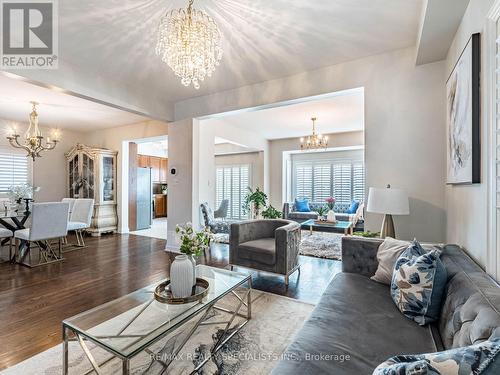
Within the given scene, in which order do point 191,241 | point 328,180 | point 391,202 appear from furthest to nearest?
point 328,180 → point 391,202 → point 191,241

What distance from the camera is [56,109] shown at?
185 inches

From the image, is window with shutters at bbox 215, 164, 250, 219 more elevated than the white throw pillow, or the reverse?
window with shutters at bbox 215, 164, 250, 219

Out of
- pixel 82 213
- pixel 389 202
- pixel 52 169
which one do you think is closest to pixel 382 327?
pixel 389 202

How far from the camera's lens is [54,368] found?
1.58 meters

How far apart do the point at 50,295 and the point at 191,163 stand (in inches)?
100

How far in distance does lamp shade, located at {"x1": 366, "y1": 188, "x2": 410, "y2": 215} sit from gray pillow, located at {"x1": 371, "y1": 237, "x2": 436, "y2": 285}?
1.50ft

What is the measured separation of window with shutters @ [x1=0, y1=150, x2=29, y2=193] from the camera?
5.26m

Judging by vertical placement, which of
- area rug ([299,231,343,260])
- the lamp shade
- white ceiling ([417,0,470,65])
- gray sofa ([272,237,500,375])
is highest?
white ceiling ([417,0,470,65])

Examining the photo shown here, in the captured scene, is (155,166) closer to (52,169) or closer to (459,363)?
(52,169)

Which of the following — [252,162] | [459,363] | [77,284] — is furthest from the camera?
[252,162]

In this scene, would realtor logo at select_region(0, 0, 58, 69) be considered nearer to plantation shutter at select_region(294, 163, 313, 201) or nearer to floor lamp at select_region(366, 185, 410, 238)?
floor lamp at select_region(366, 185, 410, 238)

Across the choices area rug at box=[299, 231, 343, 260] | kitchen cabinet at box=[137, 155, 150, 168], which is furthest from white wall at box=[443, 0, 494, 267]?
kitchen cabinet at box=[137, 155, 150, 168]

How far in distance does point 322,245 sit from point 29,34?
503cm

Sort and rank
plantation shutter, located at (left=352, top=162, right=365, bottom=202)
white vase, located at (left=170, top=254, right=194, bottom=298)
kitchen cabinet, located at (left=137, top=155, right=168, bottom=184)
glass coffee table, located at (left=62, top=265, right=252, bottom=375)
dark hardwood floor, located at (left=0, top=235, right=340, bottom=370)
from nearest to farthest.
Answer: glass coffee table, located at (left=62, top=265, right=252, bottom=375) → white vase, located at (left=170, top=254, right=194, bottom=298) → dark hardwood floor, located at (left=0, top=235, right=340, bottom=370) → plantation shutter, located at (left=352, top=162, right=365, bottom=202) → kitchen cabinet, located at (left=137, top=155, right=168, bottom=184)
